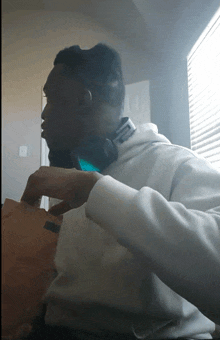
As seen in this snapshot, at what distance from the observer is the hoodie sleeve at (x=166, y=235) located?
366 millimetres

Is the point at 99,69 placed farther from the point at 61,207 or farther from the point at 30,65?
the point at 61,207

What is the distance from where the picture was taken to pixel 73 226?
352 millimetres

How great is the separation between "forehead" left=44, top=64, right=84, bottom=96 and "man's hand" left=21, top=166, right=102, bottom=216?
0.10 meters

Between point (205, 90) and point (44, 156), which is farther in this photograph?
point (205, 90)

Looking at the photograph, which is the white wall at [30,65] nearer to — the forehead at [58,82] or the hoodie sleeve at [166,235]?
the forehead at [58,82]

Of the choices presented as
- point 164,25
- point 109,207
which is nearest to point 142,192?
point 109,207

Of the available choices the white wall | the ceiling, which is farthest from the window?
the ceiling

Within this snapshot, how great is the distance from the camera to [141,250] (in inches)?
14.5

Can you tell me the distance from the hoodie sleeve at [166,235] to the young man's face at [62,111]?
75 mm

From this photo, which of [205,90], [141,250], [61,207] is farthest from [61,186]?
[205,90]

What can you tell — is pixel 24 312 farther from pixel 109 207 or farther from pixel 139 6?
pixel 139 6

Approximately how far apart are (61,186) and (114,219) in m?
0.10

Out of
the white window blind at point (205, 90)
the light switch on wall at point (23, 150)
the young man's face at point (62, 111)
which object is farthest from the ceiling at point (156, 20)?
the light switch on wall at point (23, 150)

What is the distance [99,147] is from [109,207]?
0.09 meters
